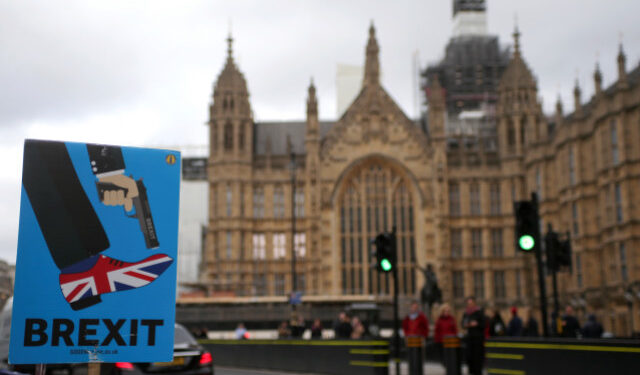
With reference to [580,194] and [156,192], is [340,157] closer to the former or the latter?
[580,194]

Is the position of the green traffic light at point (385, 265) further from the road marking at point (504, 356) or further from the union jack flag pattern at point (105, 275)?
the union jack flag pattern at point (105, 275)

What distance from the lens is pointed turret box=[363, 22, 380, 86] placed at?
52219 millimetres

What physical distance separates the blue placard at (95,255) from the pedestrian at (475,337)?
38.8 ft

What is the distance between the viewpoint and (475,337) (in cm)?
1559

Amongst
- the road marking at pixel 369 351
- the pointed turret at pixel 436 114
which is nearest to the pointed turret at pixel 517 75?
the pointed turret at pixel 436 114

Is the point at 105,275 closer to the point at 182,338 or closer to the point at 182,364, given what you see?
the point at 182,364

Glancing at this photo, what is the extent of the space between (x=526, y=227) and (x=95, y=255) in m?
9.18

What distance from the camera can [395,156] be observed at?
5125 cm

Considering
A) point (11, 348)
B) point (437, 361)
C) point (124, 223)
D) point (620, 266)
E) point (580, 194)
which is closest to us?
point (11, 348)

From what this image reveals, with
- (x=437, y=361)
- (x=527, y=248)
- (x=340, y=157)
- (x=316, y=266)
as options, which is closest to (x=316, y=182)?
(x=340, y=157)

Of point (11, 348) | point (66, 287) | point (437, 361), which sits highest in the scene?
point (66, 287)

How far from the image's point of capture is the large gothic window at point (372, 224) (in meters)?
50.2

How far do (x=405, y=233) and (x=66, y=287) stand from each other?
1858 inches

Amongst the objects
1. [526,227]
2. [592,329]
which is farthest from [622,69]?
[526,227]
